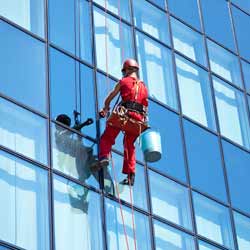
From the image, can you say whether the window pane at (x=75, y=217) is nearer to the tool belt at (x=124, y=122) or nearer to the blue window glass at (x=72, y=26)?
the tool belt at (x=124, y=122)

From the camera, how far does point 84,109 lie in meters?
20.3

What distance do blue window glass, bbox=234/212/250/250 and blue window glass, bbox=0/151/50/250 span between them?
595 centimetres

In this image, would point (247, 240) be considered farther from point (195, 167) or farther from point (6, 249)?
point (6, 249)

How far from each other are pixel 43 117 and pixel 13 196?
2028 mm

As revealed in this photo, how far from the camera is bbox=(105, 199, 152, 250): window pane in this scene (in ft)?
63.5

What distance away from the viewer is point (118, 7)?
76.4ft

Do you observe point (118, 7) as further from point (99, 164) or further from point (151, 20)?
point (99, 164)

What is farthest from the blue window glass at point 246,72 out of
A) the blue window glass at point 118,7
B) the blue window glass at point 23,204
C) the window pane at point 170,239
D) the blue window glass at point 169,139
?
the blue window glass at point 23,204

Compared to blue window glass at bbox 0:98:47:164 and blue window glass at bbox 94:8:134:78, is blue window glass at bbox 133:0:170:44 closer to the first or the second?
blue window glass at bbox 94:8:134:78

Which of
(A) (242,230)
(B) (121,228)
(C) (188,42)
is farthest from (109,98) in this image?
(C) (188,42)

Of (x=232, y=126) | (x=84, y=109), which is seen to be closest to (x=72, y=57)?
(x=84, y=109)

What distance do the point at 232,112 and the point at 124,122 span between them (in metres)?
6.66

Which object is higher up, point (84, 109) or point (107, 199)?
point (84, 109)

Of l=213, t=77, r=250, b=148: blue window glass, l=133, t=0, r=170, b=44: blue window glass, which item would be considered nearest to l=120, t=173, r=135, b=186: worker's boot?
l=133, t=0, r=170, b=44: blue window glass
